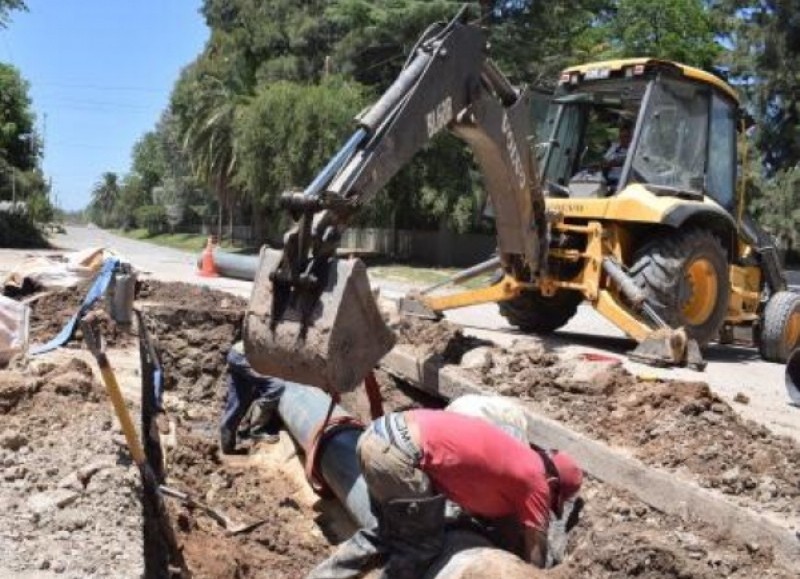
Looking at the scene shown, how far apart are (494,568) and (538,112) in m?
7.75

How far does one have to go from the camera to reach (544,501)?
4.38 meters

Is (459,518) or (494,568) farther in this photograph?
(459,518)

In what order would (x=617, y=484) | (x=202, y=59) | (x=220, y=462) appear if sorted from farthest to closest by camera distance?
(x=202, y=59)
(x=220, y=462)
(x=617, y=484)

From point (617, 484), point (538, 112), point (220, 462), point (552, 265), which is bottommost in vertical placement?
point (220, 462)

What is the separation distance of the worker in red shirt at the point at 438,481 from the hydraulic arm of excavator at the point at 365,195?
3.17 feet

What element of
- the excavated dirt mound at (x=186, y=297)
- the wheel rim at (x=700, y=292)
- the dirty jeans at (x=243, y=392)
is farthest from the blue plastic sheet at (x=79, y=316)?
the wheel rim at (x=700, y=292)

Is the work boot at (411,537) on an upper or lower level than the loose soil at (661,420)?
lower

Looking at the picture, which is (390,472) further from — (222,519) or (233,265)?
(233,265)

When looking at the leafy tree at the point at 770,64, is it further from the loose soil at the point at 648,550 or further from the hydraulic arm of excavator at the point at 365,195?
the loose soil at the point at 648,550

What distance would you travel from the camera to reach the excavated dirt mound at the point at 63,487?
4039 millimetres

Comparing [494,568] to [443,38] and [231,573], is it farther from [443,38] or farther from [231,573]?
[443,38]

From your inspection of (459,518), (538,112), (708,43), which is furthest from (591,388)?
(708,43)

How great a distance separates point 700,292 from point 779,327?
1279 mm

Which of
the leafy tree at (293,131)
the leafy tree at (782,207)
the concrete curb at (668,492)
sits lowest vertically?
the concrete curb at (668,492)
